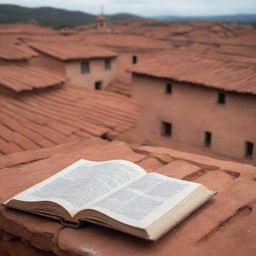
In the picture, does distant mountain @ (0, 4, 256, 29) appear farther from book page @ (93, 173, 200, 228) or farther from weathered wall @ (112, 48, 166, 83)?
book page @ (93, 173, 200, 228)

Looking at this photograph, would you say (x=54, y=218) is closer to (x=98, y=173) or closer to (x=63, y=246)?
(x=63, y=246)

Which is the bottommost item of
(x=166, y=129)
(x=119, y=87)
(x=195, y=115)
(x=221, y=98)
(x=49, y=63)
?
(x=166, y=129)

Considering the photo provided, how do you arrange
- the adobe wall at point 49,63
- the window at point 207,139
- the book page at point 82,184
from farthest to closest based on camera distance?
the adobe wall at point 49,63 < the window at point 207,139 < the book page at point 82,184

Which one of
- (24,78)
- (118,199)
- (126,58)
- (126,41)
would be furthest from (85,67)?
(118,199)

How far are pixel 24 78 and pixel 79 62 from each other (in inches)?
401

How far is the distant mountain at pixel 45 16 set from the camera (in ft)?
185

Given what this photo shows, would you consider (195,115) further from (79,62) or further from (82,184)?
(82,184)

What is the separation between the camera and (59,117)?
6938 millimetres

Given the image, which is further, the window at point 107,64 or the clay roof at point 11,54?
the window at point 107,64

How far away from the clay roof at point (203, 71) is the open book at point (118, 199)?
10.1m

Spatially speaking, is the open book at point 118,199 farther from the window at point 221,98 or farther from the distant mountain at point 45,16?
the distant mountain at point 45,16

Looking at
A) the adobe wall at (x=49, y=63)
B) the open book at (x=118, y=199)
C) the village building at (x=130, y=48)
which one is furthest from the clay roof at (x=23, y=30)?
the open book at (x=118, y=199)

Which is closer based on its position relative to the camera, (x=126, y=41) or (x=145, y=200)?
(x=145, y=200)

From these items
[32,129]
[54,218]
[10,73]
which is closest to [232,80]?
[10,73]
